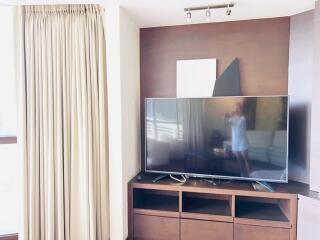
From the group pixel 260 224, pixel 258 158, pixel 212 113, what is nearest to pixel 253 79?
pixel 212 113

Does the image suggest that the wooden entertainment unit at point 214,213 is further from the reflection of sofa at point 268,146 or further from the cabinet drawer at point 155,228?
the reflection of sofa at point 268,146

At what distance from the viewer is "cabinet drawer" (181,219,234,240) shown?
1.97m

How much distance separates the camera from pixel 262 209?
2092mm

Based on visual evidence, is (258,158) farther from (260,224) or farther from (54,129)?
(54,129)

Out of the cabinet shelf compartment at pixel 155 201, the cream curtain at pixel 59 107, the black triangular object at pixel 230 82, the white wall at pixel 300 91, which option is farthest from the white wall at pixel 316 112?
the cream curtain at pixel 59 107

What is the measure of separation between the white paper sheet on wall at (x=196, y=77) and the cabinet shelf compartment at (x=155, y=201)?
1.06m

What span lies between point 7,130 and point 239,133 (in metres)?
2.14

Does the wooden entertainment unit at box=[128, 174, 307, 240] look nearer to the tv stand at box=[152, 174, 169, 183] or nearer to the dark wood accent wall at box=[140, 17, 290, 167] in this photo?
the tv stand at box=[152, 174, 169, 183]

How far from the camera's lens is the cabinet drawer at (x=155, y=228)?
2064 millimetres

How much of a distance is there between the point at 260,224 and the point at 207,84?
1.34m

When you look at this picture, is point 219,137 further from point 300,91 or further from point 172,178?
point 300,91

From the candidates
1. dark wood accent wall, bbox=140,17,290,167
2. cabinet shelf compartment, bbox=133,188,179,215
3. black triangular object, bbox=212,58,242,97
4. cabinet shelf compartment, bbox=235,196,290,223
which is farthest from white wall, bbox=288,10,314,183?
cabinet shelf compartment, bbox=133,188,179,215

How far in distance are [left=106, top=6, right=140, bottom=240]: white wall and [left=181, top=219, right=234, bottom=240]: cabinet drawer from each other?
546mm

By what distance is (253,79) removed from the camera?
2.26 metres
